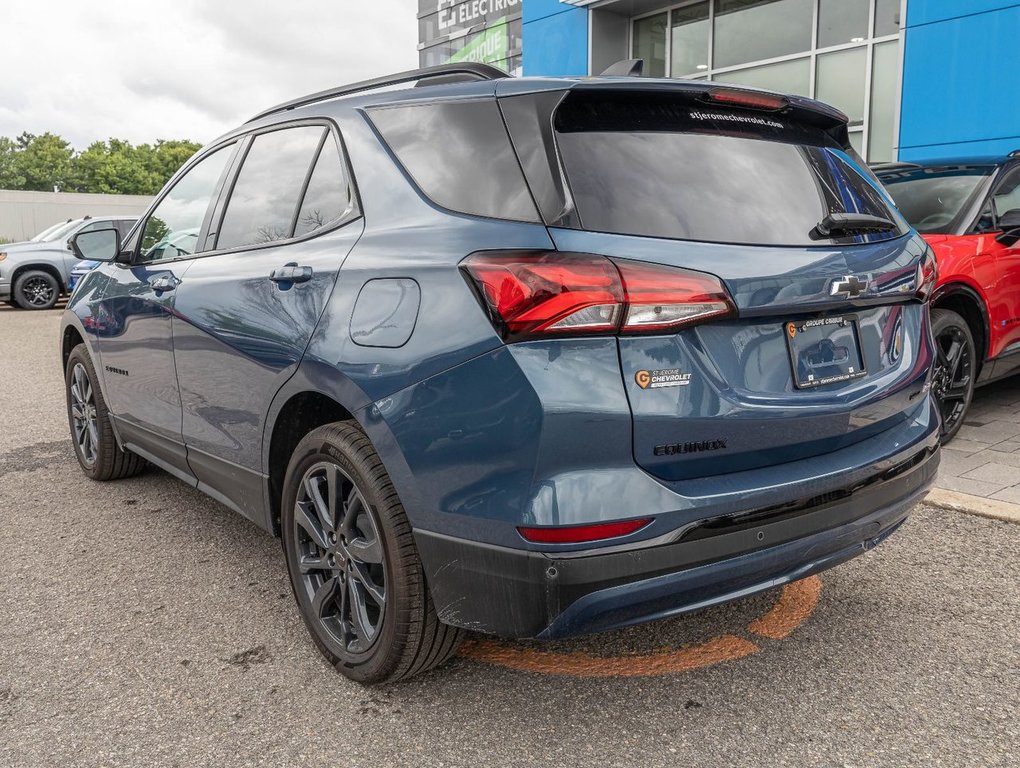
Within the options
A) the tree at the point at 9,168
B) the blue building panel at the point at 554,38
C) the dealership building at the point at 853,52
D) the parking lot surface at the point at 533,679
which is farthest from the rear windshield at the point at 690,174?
the tree at the point at 9,168

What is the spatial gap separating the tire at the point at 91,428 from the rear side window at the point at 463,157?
284 centimetres

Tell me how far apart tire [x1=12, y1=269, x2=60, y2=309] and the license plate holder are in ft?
57.4

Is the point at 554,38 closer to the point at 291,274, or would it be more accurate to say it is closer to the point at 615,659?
the point at 291,274

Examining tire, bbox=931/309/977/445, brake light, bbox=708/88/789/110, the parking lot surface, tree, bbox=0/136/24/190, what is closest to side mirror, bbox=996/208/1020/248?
tire, bbox=931/309/977/445

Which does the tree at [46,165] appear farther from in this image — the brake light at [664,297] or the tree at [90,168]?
the brake light at [664,297]

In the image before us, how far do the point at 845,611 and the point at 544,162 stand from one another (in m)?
1.97

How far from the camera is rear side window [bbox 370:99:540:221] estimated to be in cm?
219

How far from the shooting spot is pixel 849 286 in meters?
2.40

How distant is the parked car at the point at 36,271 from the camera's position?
54.2 feet

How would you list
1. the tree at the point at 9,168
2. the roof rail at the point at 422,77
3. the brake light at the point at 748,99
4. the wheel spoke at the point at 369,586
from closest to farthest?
the brake light at the point at 748,99 < the wheel spoke at the point at 369,586 < the roof rail at the point at 422,77 < the tree at the point at 9,168

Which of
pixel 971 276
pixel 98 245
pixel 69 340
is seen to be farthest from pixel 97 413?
pixel 971 276

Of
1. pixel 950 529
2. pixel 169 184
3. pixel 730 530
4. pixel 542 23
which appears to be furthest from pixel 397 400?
pixel 542 23

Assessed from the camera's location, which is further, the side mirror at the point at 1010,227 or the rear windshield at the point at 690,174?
the side mirror at the point at 1010,227

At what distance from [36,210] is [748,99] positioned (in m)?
52.6
